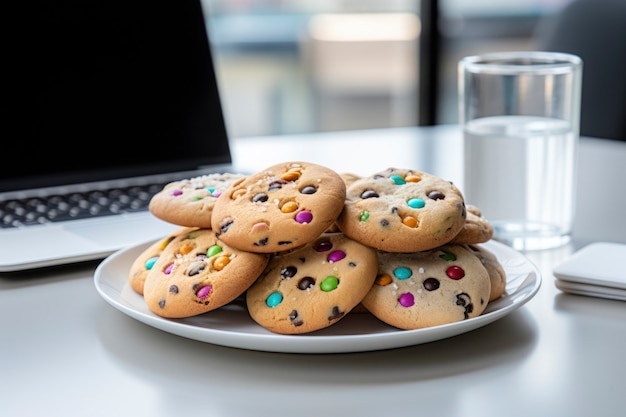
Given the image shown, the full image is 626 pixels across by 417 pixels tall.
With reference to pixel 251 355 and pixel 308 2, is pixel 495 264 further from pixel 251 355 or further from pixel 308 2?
pixel 308 2

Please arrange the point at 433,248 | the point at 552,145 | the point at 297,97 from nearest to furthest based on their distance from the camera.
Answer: the point at 433,248 < the point at 552,145 < the point at 297,97

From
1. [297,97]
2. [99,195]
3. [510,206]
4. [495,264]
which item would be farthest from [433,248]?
[297,97]

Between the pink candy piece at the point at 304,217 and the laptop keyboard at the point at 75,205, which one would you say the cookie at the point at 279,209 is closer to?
the pink candy piece at the point at 304,217

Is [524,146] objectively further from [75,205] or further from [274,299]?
[75,205]

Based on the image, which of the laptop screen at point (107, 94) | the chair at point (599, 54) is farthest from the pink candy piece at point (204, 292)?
the chair at point (599, 54)

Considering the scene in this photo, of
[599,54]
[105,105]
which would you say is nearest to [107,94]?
[105,105]

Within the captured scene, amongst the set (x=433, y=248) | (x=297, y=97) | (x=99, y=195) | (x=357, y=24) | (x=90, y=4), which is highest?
(x=90, y=4)

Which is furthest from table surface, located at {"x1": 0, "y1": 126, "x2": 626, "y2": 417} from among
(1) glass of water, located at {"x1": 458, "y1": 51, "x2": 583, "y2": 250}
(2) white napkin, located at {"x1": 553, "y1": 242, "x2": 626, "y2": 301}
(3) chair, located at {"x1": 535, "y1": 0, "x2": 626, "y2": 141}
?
(3) chair, located at {"x1": 535, "y1": 0, "x2": 626, "y2": 141}
